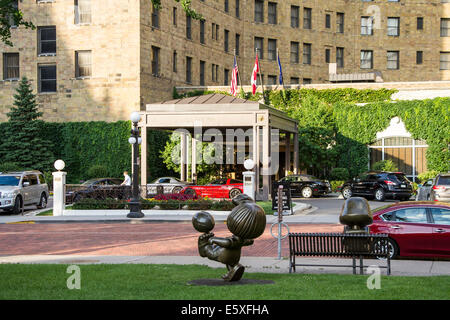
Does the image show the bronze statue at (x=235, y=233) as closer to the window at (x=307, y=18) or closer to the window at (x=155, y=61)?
the window at (x=155, y=61)

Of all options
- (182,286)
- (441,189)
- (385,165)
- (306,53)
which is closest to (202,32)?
(306,53)

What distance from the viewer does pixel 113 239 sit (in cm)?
1878

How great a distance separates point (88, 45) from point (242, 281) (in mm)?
37731

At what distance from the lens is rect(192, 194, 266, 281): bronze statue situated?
10102 mm

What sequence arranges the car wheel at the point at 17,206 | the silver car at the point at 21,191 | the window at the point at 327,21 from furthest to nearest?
1. the window at the point at 327,21
2. the car wheel at the point at 17,206
3. the silver car at the point at 21,191

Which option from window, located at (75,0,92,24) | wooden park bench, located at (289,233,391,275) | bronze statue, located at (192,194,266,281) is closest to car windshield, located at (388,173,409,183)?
wooden park bench, located at (289,233,391,275)

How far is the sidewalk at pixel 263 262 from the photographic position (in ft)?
40.7

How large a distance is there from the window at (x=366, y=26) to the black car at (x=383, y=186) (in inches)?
1353

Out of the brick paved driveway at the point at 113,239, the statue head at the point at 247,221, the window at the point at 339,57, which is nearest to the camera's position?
the statue head at the point at 247,221

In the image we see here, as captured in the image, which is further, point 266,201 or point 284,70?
point 284,70

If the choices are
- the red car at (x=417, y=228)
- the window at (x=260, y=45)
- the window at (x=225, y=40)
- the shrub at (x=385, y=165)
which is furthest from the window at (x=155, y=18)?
the red car at (x=417, y=228)
